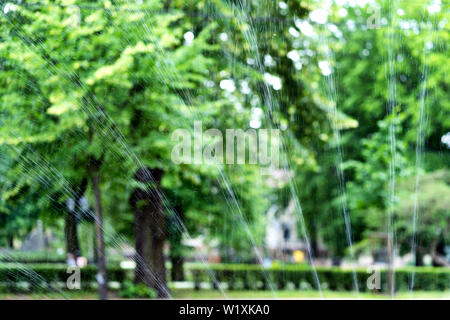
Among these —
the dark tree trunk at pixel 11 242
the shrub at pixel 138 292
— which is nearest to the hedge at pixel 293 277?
the shrub at pixel 138 292

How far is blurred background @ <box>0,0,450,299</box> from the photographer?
8.23 m

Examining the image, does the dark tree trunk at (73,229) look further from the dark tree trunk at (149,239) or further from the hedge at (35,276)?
the dark tree trunk at (149,239)

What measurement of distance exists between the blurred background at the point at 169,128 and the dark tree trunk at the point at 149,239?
0.03m

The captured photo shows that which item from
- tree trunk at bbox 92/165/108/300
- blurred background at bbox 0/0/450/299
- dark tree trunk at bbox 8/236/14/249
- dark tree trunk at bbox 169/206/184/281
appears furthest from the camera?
dark tree trunk at bbox 169/206/184/281

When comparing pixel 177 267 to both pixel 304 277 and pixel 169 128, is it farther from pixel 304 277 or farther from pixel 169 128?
pixel 169 128

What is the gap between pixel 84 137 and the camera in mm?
8578

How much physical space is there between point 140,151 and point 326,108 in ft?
13.9

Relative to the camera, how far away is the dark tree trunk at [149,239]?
32.4 ft

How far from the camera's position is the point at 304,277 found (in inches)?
620

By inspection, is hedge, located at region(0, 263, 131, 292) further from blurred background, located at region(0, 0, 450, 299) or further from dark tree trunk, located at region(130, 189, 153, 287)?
dark tree trunk, located at region(130, 189, 153, 287)

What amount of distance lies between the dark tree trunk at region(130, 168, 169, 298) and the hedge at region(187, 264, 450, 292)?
3.71 meters

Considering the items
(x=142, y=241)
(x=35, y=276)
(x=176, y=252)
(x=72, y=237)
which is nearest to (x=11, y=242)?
(x=35, y=276)

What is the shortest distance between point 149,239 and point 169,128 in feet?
7.96

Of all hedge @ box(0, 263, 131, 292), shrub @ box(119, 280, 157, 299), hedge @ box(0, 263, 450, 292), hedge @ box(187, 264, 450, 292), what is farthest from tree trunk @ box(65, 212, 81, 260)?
hedge @ box(187, 264, 450, 292)
